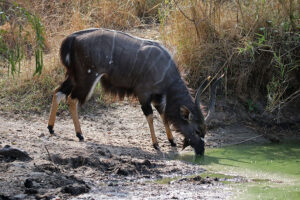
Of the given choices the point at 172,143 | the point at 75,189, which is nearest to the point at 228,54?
the point at 172,143

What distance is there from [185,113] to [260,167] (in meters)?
1.24

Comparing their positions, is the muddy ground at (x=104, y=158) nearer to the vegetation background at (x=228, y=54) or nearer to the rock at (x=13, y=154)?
the rock at (x=13, y=154)

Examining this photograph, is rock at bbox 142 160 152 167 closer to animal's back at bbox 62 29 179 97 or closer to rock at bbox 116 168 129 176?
rock at bbox 116 168 129 176

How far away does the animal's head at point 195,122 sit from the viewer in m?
6.62

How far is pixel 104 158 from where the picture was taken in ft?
18.7

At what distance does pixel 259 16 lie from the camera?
816 cm

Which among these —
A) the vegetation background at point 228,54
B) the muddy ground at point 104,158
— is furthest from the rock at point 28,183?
the vegetation background at point 228,54

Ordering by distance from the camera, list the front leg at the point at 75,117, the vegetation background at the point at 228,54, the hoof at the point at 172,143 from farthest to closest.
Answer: the vegetation background at the point at 228,54, the hoof at the point at 172,143, the front leg at the point at 75,117

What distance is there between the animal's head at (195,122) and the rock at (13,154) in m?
2.31

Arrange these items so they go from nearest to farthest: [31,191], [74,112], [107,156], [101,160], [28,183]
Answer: [31,191] → [28,183] → [101,160] → [107,156] → [74,112]

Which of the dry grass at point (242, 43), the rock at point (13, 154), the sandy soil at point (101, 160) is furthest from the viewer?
the dry grass at point (242, 43)

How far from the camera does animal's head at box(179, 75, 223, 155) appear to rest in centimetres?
662

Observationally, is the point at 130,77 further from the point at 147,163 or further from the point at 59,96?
the point at 147,163

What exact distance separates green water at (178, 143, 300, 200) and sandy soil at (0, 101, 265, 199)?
0.79ft
